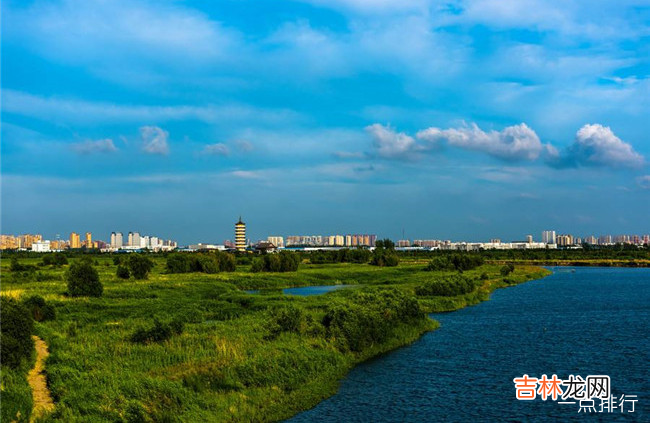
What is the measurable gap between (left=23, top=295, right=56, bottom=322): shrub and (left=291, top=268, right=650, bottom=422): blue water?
2450 centimetres

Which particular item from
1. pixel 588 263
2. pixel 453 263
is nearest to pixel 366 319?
pixel 453 263

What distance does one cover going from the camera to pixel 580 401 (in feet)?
82.5

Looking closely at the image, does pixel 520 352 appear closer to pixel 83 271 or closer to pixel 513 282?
pixel 83 271

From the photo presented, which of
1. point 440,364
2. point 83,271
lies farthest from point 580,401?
point 83,271

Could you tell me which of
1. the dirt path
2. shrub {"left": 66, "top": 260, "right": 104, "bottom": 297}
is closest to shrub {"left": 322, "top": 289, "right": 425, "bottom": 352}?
the dirt path

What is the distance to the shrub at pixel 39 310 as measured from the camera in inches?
1609

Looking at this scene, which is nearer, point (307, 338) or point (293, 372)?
point (293, 372)

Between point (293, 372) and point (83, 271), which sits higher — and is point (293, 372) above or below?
below

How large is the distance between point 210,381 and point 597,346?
1001 inches

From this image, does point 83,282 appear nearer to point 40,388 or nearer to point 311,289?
point 311,289

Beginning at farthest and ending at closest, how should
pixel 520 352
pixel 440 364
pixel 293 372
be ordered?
pixel 520 352 < pixel 440 364 < pixel 293 372

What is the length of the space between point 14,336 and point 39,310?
15.0 meters

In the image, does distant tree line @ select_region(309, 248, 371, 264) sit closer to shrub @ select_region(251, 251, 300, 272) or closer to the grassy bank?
the grassy bank

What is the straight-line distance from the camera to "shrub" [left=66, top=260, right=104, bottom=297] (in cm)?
5506
